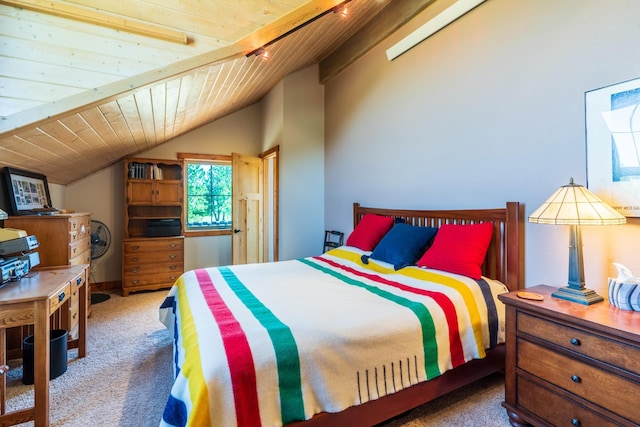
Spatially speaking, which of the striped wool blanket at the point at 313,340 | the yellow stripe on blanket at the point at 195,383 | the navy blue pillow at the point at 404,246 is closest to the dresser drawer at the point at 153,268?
the striped wool blanket at the point at 313,340

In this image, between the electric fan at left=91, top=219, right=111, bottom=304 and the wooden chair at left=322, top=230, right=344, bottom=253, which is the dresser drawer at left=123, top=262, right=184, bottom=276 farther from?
the wooden chair at left=322, top=230, right=344, bottom=253

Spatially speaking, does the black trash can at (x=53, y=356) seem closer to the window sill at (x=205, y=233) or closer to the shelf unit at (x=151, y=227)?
the shelf unit at (x=151, y=227)

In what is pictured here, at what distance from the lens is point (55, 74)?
1715mm

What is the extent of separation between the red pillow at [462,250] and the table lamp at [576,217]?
1.60ft

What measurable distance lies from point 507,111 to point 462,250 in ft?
3.63

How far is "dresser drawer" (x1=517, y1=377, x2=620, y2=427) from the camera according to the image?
1.34 m

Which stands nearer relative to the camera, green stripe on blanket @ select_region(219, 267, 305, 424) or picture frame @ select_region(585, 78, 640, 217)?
green stripe on blanket @ select_region(219, 267, 305, 424)

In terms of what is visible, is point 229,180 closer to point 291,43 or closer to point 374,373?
point 291,43

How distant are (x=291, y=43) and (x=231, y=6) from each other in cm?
130

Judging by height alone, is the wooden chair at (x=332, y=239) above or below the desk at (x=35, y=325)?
above

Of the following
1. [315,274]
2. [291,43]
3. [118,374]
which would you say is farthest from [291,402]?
[291,43]

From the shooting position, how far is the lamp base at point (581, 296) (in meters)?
1.56

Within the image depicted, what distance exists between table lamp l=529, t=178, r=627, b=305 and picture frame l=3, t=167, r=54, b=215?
377cm

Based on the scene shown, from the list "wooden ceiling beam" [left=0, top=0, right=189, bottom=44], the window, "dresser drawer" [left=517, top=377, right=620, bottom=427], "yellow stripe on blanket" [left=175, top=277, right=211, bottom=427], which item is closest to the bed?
"yellow stripe on blanket" [left=175, top=277, right=211, bottom=427]
